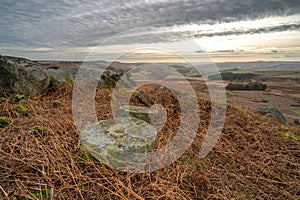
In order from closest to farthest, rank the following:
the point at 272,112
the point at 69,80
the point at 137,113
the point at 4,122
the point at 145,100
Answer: the point at 4,122 < the point at 137,113 < the point at 145,100 < the point at 69,80 < the point at 272,112

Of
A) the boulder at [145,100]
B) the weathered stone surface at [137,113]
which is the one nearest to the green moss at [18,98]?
the weathered stone surface at [137,113]

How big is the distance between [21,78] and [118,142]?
345 centimetres

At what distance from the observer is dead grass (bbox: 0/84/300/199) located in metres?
2.23

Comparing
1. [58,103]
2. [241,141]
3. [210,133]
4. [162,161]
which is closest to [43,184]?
[162,161]

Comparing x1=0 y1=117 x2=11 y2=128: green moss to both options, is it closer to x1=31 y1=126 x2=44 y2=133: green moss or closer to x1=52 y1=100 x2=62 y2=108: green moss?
x1=31 y1=126 x2=44 y2=133: green moss

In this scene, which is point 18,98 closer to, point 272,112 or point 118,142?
point 118,142

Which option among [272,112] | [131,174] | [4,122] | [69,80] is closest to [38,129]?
[4,122]

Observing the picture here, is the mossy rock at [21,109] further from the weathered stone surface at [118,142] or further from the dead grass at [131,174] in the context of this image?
the weathered stone surface at [118,142]

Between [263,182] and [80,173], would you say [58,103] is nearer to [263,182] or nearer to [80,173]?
[80,173]

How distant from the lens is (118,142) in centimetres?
279

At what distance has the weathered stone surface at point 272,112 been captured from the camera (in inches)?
269

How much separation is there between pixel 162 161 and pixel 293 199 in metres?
1.80

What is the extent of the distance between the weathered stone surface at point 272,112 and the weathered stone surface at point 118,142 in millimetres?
5407

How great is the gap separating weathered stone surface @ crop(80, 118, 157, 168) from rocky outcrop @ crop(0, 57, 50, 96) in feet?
8.83
